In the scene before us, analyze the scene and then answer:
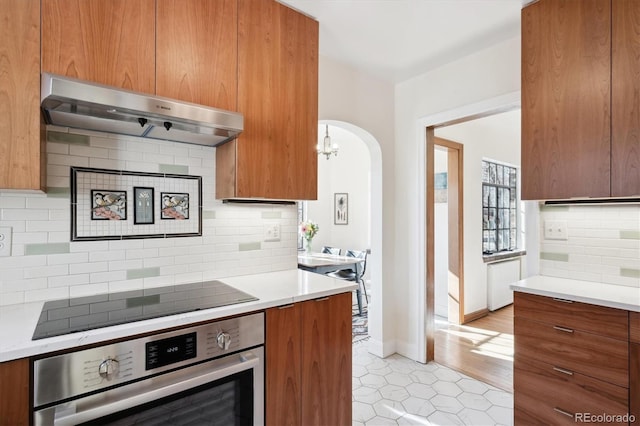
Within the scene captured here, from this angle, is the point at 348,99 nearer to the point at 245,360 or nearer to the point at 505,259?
the point at 245,360

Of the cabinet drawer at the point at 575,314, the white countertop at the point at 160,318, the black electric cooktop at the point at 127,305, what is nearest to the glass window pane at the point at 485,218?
the cabinet drawer at the point at 575,314

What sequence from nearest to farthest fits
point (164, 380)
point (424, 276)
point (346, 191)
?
point (164, 380) < point (424, 276) < point (346, 191)

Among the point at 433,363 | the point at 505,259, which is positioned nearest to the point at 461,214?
the point at 505,259

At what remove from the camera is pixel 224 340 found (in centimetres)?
130

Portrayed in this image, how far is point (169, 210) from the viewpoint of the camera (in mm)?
1721

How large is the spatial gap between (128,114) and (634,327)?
236cm

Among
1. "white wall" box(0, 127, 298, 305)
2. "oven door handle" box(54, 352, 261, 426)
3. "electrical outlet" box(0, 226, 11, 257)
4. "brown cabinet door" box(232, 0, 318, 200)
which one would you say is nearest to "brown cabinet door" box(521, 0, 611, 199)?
"brown cabinet door" box(232, 0, 318, 200)

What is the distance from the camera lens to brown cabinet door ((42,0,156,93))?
122 cm

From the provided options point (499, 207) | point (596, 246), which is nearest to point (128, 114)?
point (596, 246)

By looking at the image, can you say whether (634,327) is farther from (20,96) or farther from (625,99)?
(20,96)

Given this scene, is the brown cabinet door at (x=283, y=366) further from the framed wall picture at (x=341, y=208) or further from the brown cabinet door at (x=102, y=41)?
the framed wall picture at (x=341, y=208)

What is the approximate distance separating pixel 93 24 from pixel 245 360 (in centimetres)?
150

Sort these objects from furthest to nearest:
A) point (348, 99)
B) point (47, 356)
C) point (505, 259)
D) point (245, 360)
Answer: point (505, 259)
point (348, 99)
point (245, 360)
point (47, 356)

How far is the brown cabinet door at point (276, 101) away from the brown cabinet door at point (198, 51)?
2.4 inches
